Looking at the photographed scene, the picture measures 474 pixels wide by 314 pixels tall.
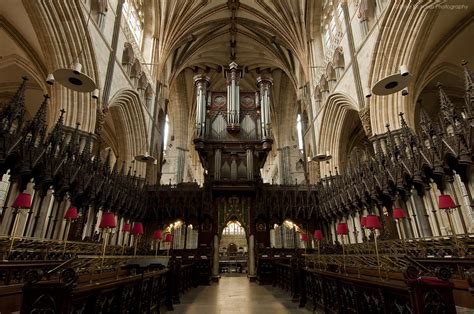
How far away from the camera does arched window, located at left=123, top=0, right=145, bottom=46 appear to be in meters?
14.0

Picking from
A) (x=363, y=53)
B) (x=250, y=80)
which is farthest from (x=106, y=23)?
(x=250, y=80)

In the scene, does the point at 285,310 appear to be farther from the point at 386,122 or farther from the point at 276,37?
the point at 276,37

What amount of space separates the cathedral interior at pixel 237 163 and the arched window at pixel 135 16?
0.17 metres

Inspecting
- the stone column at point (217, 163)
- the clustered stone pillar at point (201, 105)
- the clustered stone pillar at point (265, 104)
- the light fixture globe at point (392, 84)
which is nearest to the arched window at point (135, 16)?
the clustered stone pillar at point (201, 105)

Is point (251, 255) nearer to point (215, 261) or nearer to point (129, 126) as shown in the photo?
point (215, 261)

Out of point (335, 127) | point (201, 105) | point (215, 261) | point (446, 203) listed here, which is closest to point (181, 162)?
point (201, 105)

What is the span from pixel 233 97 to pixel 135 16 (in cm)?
732

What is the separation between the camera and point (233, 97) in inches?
730

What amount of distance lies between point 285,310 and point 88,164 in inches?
289

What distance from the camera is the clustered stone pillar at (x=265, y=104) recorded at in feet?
54.5

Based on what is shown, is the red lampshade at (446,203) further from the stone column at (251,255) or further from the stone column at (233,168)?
the stone column at (233,168)

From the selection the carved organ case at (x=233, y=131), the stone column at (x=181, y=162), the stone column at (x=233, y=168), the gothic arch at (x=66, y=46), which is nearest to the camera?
the gothic arch at (x=66, y=46)

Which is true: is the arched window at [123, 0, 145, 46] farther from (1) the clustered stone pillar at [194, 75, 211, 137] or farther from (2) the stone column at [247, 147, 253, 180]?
(2) the stone column at [247, 147, 253, 180]

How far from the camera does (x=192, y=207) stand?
1427cm
